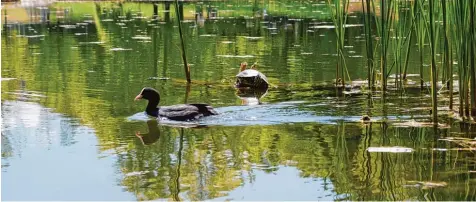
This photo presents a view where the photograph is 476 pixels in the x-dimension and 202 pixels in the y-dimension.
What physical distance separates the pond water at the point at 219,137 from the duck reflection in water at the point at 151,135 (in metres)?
0.02

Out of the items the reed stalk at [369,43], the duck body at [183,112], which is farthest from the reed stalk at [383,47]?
the duck body at [183,112]

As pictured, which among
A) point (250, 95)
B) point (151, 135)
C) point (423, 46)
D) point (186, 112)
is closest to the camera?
point (151, 135)

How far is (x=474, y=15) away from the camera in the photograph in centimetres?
904

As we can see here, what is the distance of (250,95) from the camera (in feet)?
43.8

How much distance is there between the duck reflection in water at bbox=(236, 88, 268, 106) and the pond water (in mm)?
50

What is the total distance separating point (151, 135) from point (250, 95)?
3.88m

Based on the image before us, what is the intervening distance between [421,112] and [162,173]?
4653mm

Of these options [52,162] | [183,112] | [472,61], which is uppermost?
[472,61]

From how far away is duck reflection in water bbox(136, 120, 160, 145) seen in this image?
30.6 ft

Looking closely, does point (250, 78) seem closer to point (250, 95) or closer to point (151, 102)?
point (250, 95)

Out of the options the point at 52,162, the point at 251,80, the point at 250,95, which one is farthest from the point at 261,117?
the point at 251,80

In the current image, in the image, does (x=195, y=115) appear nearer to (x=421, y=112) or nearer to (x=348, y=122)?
(x=348, y=122)

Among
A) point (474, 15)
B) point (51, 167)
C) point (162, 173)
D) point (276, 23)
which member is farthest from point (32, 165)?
point (276, 23)

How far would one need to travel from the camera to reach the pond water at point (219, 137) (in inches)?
284
